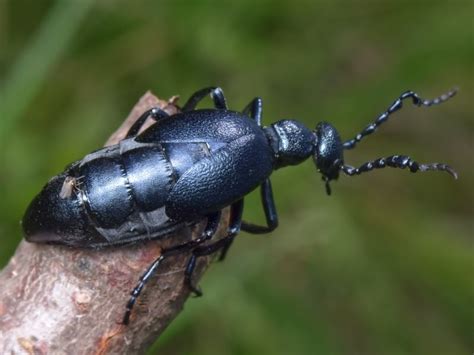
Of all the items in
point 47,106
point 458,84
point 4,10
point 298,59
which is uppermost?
point 4,10

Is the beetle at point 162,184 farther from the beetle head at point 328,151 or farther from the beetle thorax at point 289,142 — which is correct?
the beetle head at point 328,151

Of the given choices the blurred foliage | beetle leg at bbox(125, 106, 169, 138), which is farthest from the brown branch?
the blurred foliage

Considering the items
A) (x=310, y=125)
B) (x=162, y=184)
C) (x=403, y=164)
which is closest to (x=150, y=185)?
(x=162, y=184)

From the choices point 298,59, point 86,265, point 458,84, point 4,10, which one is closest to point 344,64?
point 298,59

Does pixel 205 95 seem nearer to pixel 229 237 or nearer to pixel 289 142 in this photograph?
pixel 289 142

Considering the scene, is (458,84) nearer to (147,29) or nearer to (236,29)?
(236,29)
